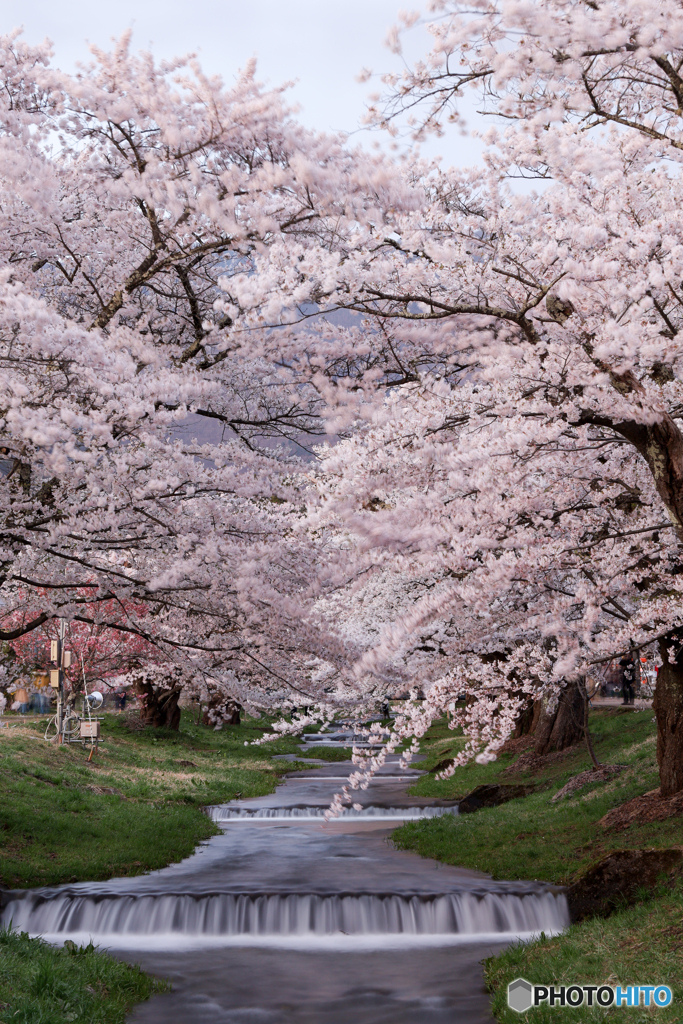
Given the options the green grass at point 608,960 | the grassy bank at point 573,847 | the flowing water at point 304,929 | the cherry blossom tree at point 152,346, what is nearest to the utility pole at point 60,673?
the flowing water at point 304,929

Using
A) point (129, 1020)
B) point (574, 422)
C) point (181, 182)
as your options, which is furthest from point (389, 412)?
point (129, 1020)

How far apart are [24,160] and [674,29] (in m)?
5.87

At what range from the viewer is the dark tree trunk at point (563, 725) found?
71.1 feet

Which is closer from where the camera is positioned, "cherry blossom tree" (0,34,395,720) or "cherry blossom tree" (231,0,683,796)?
"cherry blossom tree" (231,0,683,796)

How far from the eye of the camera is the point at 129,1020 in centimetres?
877

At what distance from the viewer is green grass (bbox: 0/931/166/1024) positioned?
751cm

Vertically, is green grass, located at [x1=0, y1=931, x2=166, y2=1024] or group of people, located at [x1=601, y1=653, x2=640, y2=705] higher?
group of people, located at [x1=601, y1=653, x2=640, y2=705]

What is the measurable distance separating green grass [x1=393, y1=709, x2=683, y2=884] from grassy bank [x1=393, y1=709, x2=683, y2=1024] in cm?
2

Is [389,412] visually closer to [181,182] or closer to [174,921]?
[181,182]

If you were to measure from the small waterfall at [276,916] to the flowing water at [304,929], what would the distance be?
0.02 meters

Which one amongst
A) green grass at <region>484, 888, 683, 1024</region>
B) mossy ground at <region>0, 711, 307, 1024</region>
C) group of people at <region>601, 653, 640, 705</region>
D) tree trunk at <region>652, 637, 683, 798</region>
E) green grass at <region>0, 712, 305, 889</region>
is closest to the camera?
green grass at <region>484, 888, 683, 1024</region>

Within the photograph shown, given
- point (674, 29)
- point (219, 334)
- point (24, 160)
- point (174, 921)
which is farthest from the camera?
point (174, 921)

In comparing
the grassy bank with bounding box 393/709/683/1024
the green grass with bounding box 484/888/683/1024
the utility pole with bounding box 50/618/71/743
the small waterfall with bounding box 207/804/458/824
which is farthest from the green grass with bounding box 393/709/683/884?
the utility pole with bounding box 50/618/71/743

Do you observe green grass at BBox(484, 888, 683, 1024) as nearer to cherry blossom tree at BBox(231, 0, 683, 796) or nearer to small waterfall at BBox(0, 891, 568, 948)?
small waterfall at BBox(0, 891, 568, 948)
